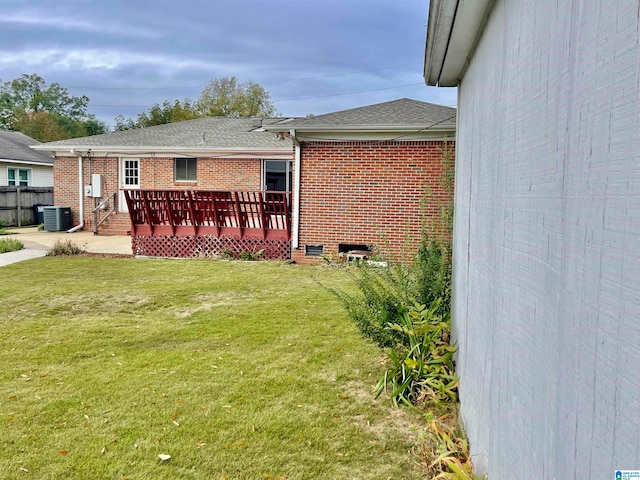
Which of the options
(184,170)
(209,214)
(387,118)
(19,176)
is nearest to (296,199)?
(209,214)

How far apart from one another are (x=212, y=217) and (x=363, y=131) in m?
4.23

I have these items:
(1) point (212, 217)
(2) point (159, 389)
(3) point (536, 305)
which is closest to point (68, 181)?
(1) point (212, 217)

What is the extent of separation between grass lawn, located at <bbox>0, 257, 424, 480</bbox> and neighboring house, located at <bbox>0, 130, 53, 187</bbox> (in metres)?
20.2

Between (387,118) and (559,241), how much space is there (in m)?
10.3

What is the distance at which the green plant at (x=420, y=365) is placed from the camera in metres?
4.05

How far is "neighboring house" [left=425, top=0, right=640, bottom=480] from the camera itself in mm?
986

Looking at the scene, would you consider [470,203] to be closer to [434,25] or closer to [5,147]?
[434,25]

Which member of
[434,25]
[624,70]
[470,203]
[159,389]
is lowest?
[159,389]

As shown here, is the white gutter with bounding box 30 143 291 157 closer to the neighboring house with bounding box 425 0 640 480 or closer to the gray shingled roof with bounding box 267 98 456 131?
the gray shingled roof with bounding box 267 98 456 131

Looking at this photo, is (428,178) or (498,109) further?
(428,178)

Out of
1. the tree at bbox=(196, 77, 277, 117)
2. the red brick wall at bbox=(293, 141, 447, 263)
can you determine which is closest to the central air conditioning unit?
the red brick wall at bbox=(293, 141, 447, 263)

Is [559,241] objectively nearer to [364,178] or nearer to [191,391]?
[191,391]

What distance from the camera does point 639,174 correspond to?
930 mm

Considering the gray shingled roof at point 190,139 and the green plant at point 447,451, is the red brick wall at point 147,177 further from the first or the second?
the green plant at point 447,451
